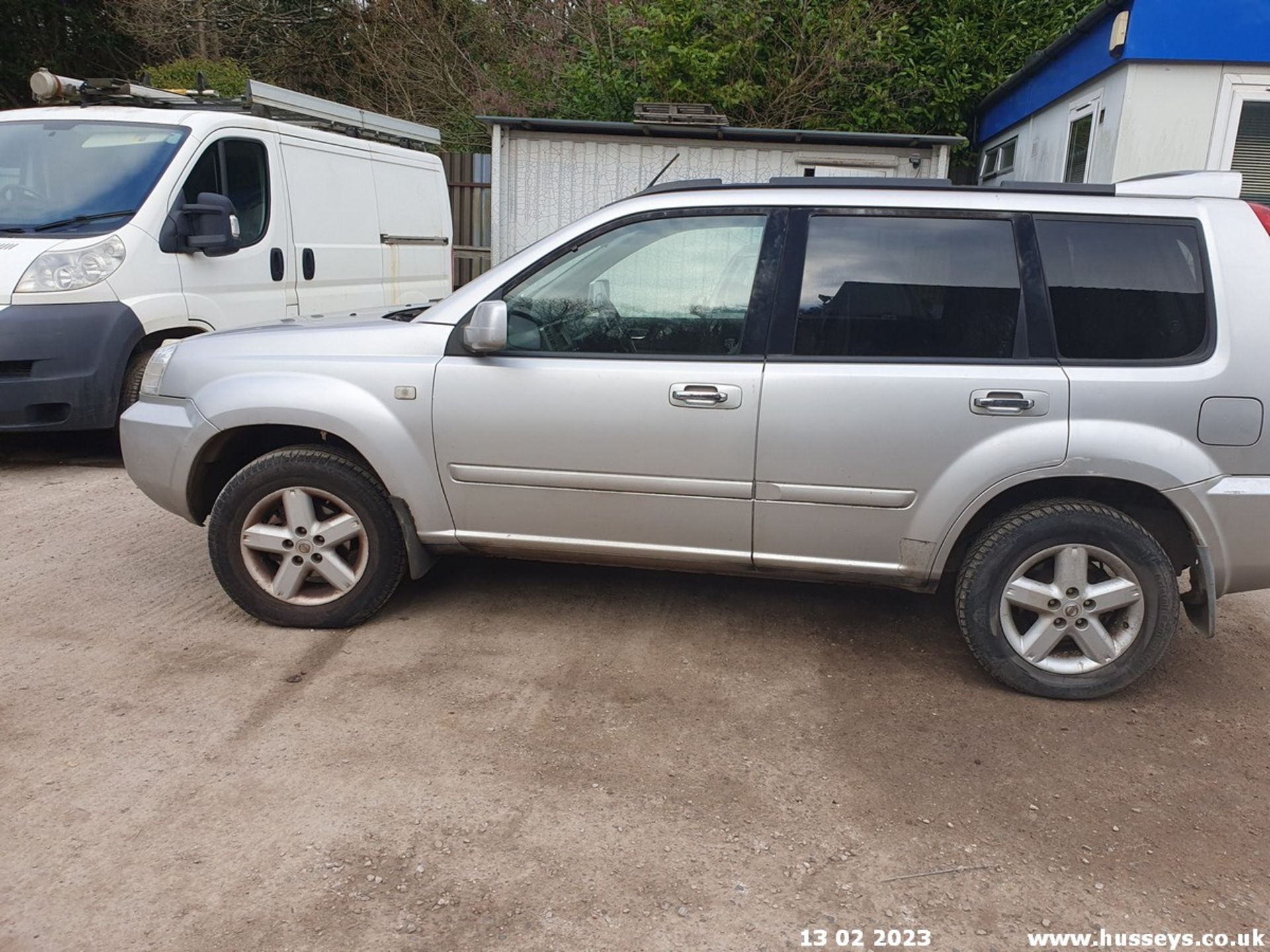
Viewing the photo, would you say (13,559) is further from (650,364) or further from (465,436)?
(650,364)

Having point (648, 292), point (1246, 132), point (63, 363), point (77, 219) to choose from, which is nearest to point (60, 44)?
point (77, 219)

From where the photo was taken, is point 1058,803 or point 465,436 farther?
point 465,436

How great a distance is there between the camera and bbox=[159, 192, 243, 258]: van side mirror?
21.0 ft

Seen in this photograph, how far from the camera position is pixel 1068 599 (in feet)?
11.8

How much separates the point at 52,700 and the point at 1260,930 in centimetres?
374

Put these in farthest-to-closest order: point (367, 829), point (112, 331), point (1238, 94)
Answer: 1. point (1238, 94)
2. point (112, 331)
3. point (367, 829)

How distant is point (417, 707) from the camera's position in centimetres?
349

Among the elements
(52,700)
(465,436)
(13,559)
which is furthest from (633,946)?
(13,559)

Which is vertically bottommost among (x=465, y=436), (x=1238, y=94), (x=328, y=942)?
(x=328, y=942)

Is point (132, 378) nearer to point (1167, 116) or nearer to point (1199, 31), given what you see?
point (1167, 116)

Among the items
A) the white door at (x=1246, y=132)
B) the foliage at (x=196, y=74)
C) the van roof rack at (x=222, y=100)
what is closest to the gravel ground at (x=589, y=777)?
the van roof rack at (x=222, y=100)

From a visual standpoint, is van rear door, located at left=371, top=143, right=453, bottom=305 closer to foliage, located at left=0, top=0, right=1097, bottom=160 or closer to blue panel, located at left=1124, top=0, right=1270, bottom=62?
foliage, located at left=0, top=0, right=1097, bottom=160

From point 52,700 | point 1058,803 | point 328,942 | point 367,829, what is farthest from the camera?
point 52,700

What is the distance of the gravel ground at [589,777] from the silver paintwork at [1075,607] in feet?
0.66
